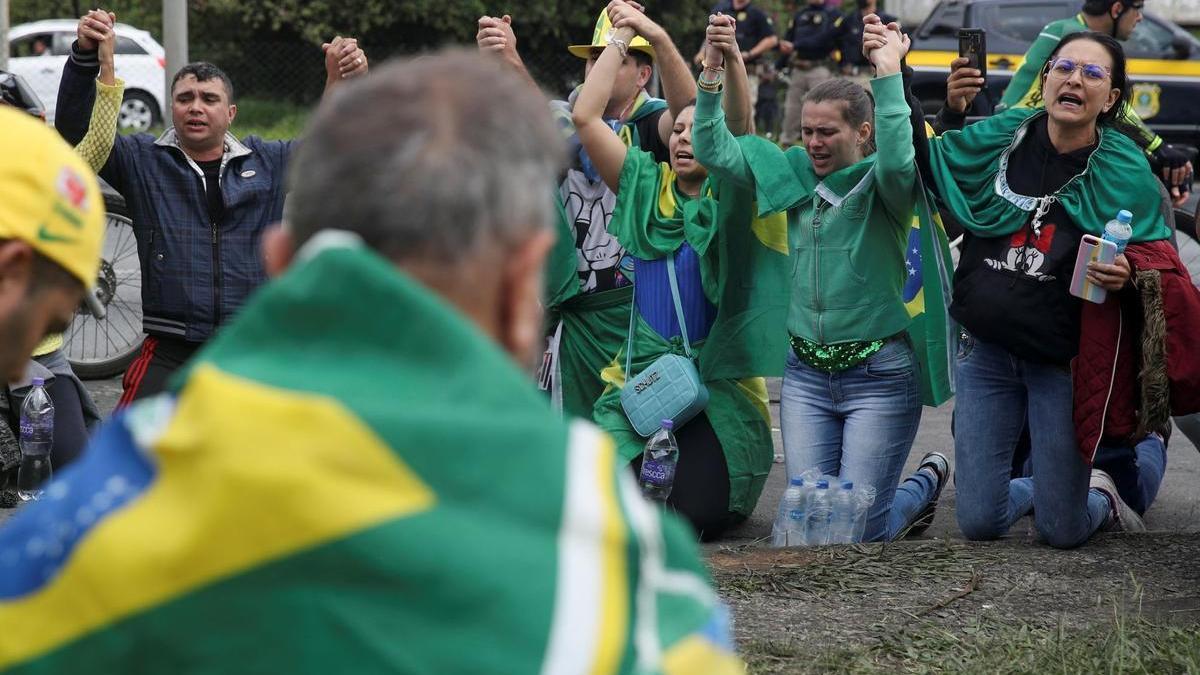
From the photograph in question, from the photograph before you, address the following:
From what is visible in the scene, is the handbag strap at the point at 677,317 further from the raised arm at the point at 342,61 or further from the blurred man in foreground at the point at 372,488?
the blurred man in foreground at the point at 372,488

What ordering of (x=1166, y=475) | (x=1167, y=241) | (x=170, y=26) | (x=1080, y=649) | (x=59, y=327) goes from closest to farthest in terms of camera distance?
(x=59, y=327)
(x=1080, y=649)
(x=1167, y=241)
(x=1166, y=475)
(x=170, y=26)

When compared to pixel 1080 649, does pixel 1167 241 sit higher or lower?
higher

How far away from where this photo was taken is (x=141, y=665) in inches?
59.4

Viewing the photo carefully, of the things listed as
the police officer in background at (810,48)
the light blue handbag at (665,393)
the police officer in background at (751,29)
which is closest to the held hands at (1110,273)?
the light blue handbag at (665,393)

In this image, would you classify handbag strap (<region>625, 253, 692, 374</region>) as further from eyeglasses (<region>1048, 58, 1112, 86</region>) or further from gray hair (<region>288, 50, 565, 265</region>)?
gray hair (<region>288, 50, 565, 265</region>)

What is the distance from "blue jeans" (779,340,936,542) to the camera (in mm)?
6023

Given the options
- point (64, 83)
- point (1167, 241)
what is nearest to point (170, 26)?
point (64, 83)

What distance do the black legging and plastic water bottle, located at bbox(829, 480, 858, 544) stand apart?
1.77ft

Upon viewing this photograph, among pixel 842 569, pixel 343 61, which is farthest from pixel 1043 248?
pixel 343 61

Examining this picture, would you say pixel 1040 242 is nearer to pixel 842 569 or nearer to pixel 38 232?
pixel 842 569

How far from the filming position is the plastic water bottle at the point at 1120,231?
209 inches

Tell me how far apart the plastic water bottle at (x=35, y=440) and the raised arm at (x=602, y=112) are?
2.33m

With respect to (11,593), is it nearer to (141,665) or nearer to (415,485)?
(141,665)

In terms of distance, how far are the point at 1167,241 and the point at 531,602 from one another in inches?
179
